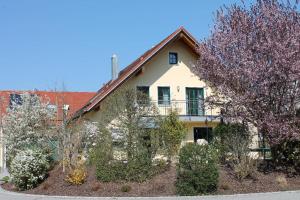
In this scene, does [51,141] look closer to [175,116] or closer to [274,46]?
[175,116]

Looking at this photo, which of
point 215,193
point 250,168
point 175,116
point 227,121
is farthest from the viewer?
point 175,116

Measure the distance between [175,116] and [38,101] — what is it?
23.4ft

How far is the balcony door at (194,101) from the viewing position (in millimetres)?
30953

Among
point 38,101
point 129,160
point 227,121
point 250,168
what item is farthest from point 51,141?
point 250,168

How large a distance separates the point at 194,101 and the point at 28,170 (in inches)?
551

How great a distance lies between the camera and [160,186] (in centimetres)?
1789

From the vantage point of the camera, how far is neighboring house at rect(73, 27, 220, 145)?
Answer: 30156 mm

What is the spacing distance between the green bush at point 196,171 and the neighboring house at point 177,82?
11.9m

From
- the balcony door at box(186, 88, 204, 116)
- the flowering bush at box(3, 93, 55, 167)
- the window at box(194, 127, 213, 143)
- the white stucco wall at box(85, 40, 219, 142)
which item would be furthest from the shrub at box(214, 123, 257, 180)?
the window at box(194, 127, 213, 143)

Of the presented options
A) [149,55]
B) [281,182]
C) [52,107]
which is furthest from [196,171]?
[149,55]

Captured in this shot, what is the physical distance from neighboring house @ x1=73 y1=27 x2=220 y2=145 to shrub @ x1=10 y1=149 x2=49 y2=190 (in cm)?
963

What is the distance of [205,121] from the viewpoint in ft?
98.7

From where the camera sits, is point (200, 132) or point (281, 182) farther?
point (200, 132)

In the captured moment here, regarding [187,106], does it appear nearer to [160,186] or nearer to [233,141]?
[233,141]
